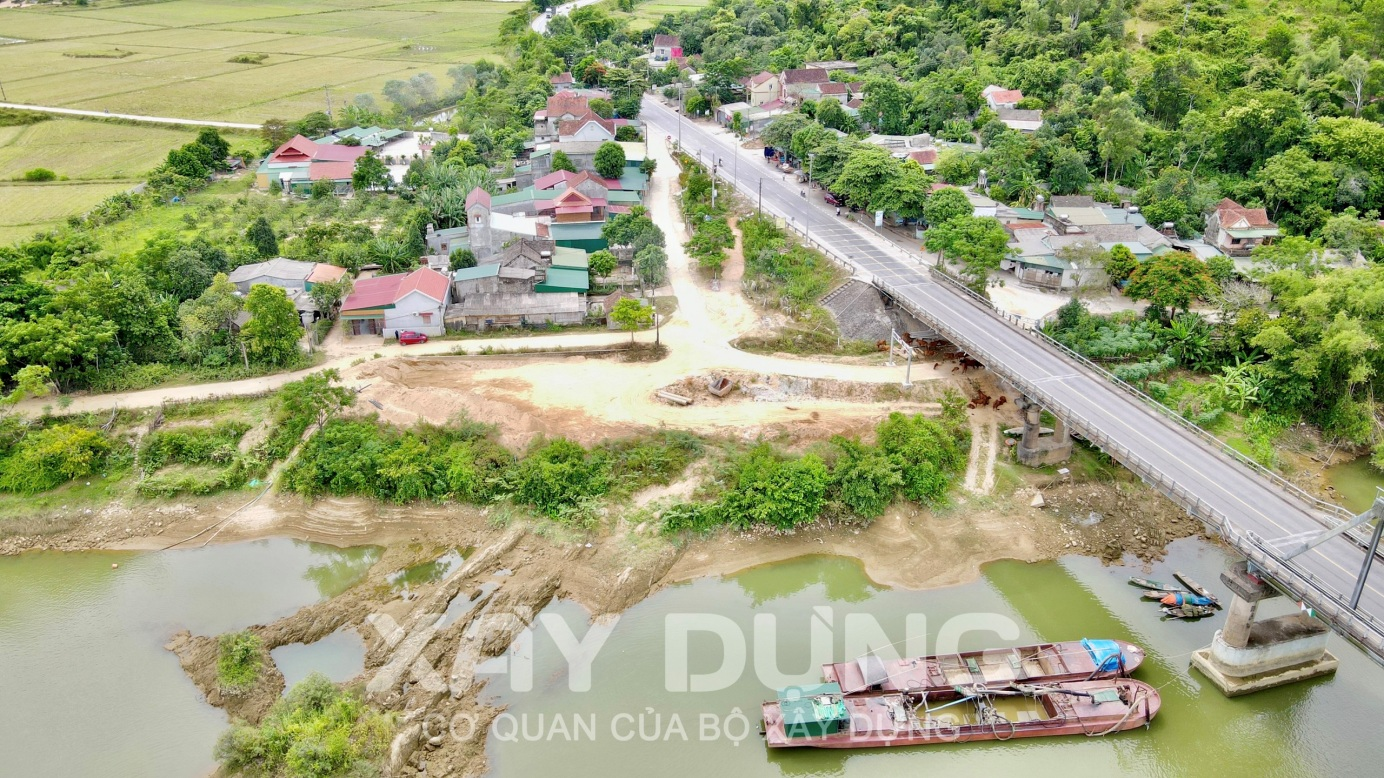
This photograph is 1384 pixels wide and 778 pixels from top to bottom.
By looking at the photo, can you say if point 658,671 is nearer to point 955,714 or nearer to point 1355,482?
point 955,714

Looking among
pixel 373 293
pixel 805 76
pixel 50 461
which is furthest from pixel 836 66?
pixel 50 461

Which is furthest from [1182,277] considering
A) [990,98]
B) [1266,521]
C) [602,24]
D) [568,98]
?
[602,24]

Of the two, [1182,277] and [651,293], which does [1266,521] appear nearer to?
[1182,277]

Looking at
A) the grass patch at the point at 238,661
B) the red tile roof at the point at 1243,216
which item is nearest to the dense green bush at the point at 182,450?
the grass patch at the point at 238,661

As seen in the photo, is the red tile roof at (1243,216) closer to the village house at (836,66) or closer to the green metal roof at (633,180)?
the green metal roof at (633,180)

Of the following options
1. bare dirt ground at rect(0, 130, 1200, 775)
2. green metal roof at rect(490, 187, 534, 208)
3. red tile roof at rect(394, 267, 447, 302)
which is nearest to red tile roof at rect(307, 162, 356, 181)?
green metal roof at rect(490, 187, 534, 208)

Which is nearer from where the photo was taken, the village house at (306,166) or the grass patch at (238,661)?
the grass patch at (238,661)

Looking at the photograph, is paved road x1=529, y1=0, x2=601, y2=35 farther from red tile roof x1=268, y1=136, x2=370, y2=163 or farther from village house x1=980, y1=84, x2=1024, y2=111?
village house x1=980, y1=84, x2=1024, y2=111
